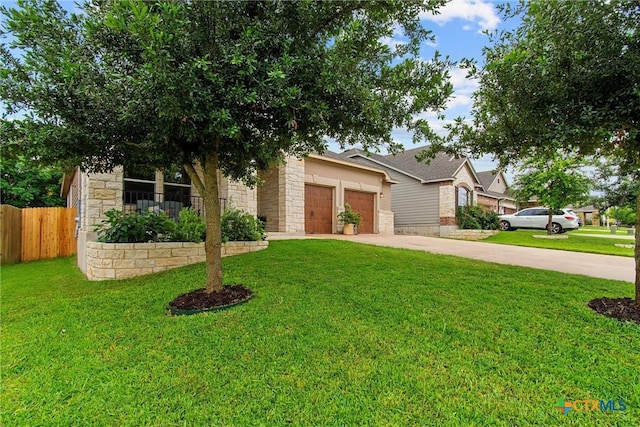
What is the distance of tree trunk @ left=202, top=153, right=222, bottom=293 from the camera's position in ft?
14.0

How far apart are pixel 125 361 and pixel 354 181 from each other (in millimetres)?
12414

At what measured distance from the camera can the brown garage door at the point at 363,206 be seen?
14367 mm

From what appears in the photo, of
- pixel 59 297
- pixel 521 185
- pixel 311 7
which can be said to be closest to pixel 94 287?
pixel 59 297

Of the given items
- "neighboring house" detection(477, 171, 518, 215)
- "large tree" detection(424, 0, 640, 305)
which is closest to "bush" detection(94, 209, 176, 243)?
"large tree" detection(424, 0, 640, 305)

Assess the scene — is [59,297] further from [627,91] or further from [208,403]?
[627,91]

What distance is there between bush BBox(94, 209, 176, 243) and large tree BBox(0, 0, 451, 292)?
6.62 ft

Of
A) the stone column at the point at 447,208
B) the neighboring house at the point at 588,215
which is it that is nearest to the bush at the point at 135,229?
the stone column at the point at 447,208

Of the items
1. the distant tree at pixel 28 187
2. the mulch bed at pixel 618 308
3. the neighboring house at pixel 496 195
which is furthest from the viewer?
the neighboring house at pixel 496 195

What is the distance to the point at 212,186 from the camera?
4277 millimetres

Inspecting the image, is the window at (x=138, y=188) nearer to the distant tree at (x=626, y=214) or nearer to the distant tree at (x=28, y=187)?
the distant tree at (x=28, y=187)

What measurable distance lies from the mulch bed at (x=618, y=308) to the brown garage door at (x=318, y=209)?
978 centimetres

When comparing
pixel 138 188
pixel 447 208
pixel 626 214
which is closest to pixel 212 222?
pixel 138 188

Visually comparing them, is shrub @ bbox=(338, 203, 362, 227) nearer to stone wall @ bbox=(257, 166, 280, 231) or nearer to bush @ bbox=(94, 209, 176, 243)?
stone wall @ bbox=(257, 166, 280, 231)

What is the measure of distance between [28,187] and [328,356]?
20.0m
